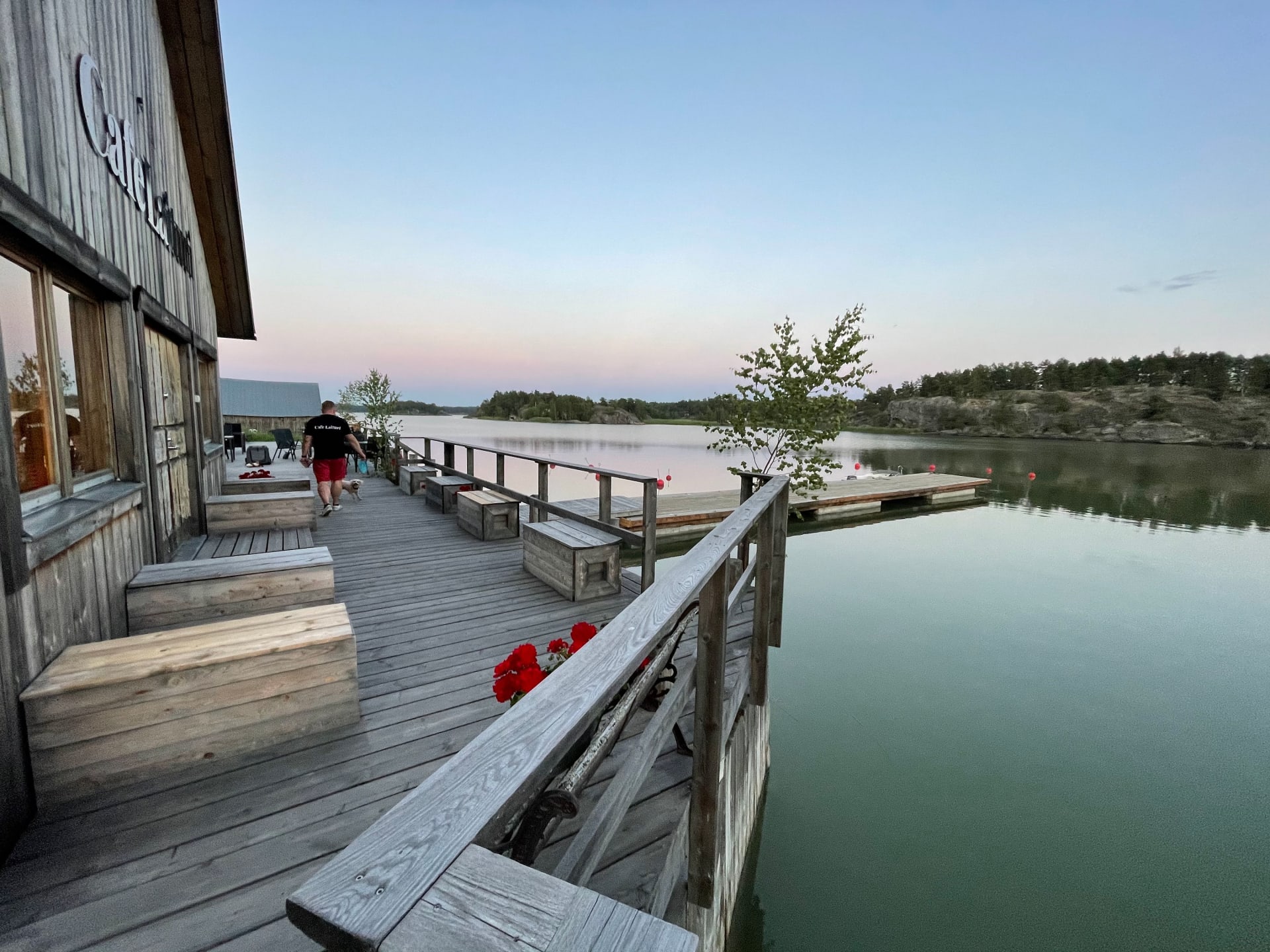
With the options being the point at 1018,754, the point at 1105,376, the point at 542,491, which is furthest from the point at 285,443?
the point at 1105,376

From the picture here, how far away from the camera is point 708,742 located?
1.71 meters

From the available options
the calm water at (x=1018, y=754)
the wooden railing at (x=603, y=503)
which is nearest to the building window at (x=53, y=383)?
the wooden railing at (x=603, y=503)

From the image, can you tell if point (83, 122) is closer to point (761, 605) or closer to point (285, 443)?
point (761, 605)

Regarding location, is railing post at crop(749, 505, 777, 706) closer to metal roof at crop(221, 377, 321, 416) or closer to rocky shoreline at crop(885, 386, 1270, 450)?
metal roof at crop(221, 377, 321, 416)

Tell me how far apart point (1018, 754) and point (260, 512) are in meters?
7.31

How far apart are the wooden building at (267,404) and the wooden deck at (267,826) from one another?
26.3 m

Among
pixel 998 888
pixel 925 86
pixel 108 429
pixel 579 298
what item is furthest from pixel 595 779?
pixel 579 298

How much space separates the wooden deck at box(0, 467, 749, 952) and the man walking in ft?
14.7

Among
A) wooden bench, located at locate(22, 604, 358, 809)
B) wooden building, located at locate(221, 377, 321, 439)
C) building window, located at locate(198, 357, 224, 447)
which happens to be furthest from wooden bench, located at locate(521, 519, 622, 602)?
wooden building, located at locate(221, 377, 321, 439)

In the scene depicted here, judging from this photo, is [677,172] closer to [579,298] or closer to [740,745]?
[579,298]

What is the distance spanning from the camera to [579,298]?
78.1 feet

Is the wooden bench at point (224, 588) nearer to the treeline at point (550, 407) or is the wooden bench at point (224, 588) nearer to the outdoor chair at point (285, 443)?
the outdoor chair at point (285, 443)

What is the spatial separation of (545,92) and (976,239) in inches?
569

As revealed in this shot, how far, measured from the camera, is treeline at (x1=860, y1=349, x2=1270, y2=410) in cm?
4803
